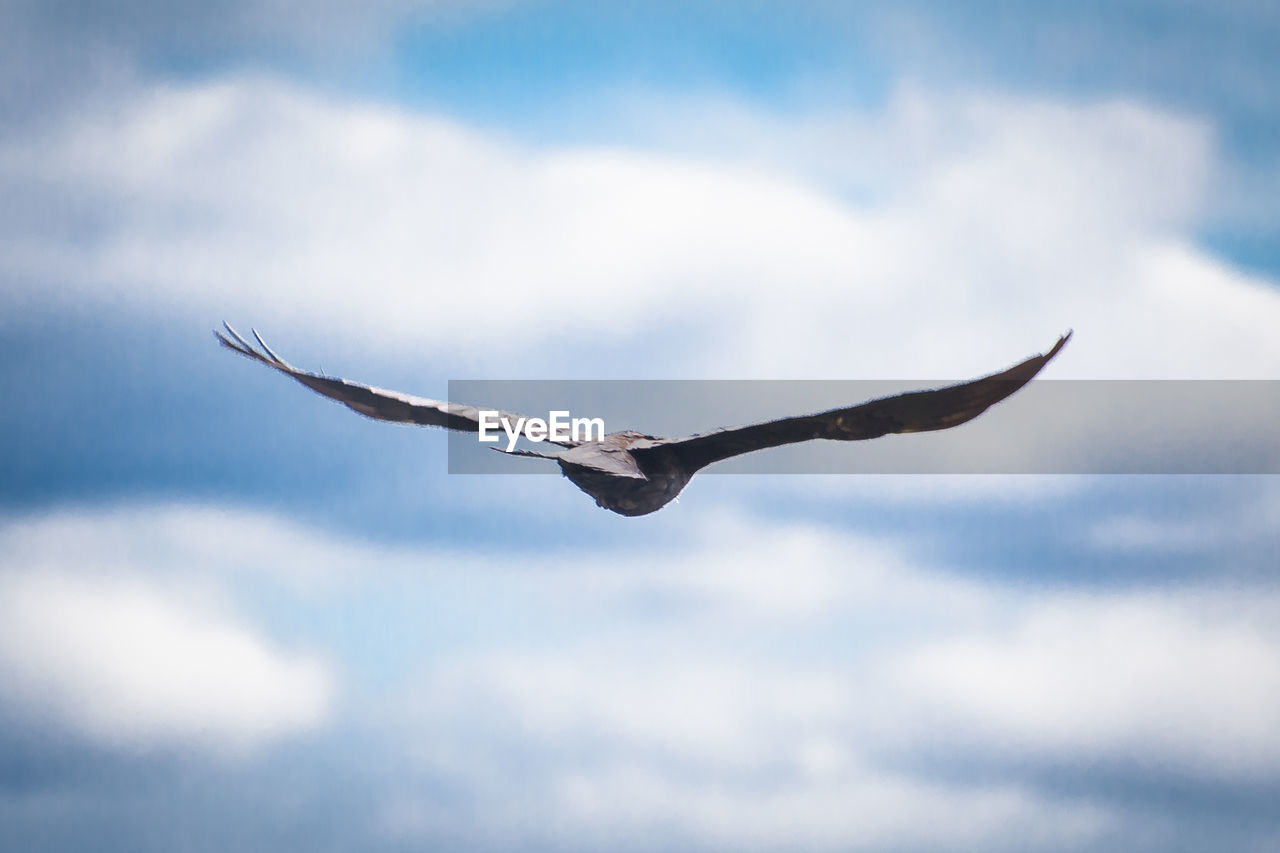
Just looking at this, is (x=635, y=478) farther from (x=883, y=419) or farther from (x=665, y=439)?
(x=883, y=419)

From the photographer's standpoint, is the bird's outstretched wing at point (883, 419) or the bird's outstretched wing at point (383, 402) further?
the bird's outstretched wing at point (383, 402)

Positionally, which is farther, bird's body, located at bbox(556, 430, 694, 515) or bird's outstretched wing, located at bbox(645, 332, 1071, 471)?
bird's body, located at bbox(556, 430, 694, 515)

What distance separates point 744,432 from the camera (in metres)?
17.0

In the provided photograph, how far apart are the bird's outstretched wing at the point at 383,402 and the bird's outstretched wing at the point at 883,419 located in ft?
8.42

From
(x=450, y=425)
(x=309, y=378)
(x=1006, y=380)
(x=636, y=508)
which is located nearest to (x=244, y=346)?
(x=309, y=378)

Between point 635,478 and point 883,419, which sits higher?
point 883,419

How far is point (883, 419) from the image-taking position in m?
15.6

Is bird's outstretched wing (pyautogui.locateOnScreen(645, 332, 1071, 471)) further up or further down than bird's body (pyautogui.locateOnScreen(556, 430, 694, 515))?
further up

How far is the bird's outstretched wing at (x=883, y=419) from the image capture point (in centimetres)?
1453

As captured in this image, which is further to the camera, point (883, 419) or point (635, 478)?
point (635, 478)

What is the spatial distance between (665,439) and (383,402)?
4.10m

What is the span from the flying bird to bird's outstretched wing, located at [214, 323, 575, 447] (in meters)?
0.01

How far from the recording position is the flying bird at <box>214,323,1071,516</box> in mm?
14977

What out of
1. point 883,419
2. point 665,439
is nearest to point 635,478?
point 665,439
